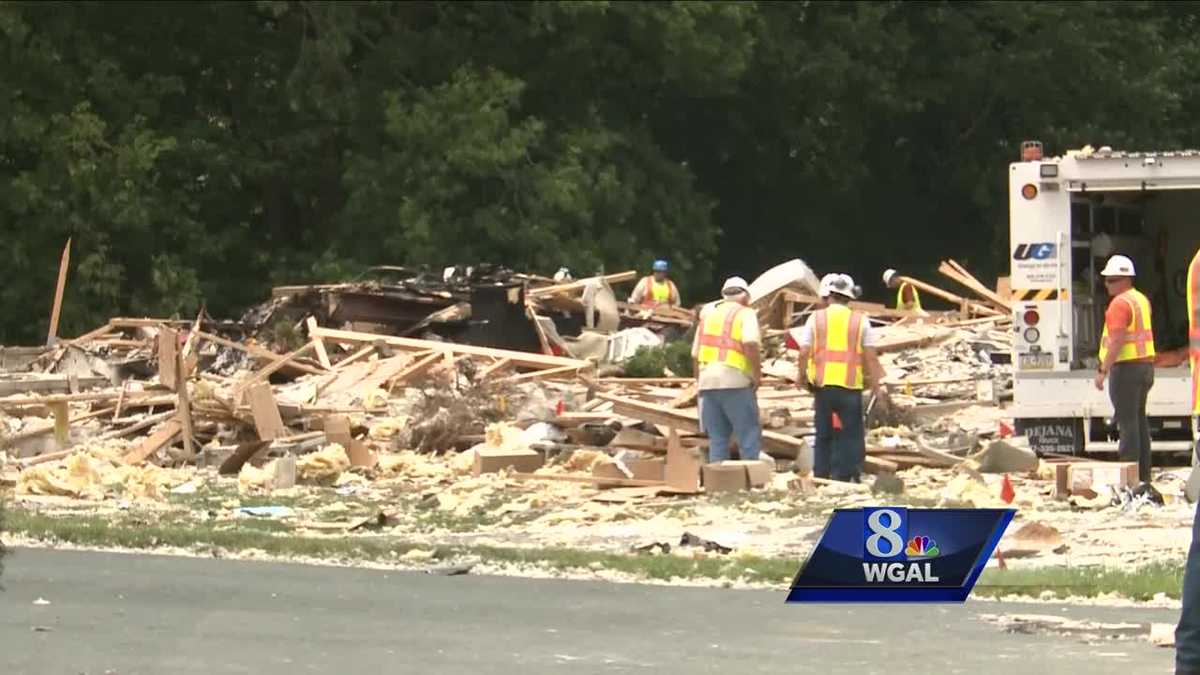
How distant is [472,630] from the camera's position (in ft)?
35.3

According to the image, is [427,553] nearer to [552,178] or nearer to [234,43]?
[552,178]

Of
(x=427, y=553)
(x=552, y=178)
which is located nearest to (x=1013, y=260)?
(x=427, y=553)

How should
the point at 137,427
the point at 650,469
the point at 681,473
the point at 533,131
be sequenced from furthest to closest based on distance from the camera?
the point at 533,131, the point at 137,427, the point at 650,469, the point at 681,473

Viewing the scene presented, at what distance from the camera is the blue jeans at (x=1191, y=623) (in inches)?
311

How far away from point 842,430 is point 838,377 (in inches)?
15.6

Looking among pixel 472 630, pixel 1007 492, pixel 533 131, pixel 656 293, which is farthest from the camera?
pixel 533 131

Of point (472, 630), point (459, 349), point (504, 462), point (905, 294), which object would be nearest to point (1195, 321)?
point (472, 630)

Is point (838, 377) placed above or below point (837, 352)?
below

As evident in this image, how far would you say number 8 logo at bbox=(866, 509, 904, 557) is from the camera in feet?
21.6

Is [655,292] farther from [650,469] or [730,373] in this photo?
[650,469]

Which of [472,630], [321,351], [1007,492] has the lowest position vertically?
[472,630]

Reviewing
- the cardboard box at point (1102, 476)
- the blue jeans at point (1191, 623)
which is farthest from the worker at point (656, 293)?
the blue jeans at point (1191, 623)

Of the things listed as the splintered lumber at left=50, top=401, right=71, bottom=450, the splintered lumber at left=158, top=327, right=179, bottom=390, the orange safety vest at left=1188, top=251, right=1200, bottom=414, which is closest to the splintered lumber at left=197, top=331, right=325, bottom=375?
the splintered lumber at left=158, top=327, right=179, bottom=390

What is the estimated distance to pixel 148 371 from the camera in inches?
1032
